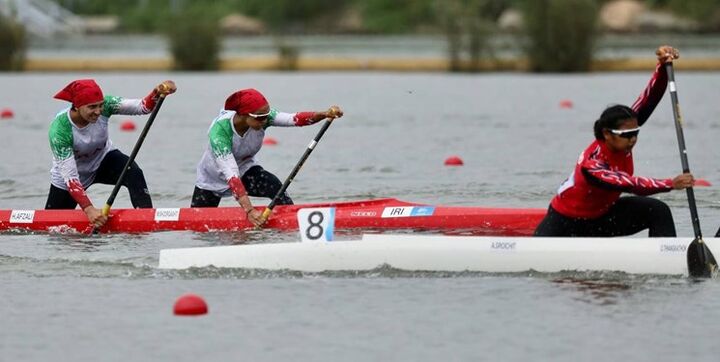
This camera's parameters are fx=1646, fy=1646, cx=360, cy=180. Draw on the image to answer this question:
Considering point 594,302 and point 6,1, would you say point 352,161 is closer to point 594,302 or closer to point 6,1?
point 594,302

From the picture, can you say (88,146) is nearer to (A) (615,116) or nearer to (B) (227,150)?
(B) (227,150)

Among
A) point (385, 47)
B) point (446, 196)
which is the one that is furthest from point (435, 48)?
point (446, 196)

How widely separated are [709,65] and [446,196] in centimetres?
2875

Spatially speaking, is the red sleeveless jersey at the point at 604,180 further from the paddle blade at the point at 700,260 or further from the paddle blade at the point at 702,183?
the paddle blade at the point at 702,183

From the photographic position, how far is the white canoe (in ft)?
39.8

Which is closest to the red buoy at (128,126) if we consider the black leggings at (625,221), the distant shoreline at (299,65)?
the distant shoreline at (299,65)

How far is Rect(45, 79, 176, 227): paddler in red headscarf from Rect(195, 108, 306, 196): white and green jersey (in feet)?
1.81

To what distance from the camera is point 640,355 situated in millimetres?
9906

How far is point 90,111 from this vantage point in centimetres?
1444

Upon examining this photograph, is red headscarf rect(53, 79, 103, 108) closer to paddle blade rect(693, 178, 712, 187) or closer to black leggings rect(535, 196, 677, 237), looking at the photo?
black leggings rect(535, 196, 677, 237)

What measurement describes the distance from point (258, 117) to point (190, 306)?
3661mm

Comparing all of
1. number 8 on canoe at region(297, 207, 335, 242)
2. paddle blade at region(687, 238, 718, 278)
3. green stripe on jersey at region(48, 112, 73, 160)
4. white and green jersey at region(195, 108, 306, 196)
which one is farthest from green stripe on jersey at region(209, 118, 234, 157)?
paddle blade at region(687, 238, 718, 278)

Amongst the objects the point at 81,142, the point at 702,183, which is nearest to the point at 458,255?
the point at 81,142

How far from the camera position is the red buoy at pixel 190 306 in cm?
1119
